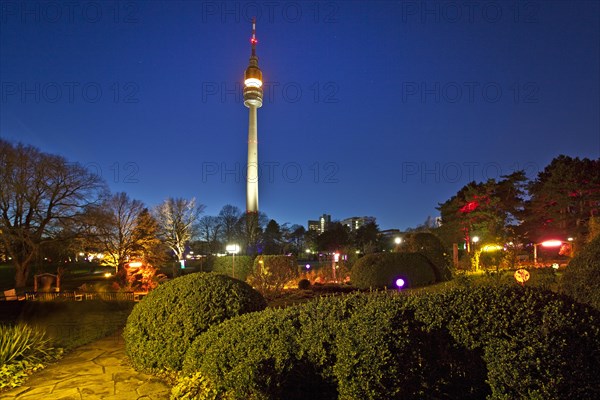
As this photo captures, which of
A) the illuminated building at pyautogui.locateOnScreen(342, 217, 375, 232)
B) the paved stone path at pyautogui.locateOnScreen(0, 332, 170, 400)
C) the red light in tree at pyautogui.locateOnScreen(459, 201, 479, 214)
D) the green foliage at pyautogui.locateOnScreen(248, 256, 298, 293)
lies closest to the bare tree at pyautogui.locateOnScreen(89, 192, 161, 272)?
the green foliage at pyautogui.locateOnScreen(248, 256, 298, 293)

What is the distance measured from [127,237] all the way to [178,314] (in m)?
32.2

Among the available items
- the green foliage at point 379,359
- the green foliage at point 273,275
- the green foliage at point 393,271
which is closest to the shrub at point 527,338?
the green foliage at point 379,359

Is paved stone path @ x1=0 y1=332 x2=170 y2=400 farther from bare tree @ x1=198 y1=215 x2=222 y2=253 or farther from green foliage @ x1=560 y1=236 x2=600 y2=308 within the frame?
bare tree @ x1=198 y1=215 x2=222 y2=253

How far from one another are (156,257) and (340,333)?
110 feet

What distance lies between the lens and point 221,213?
2618 inches

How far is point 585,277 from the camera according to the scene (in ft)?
19.7

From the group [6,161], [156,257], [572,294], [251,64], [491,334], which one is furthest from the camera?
[251,64]

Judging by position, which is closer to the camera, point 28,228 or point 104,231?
point 28,228

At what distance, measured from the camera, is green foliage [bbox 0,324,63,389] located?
6.02m

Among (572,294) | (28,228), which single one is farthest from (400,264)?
(28,228)

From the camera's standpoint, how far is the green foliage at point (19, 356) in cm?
602

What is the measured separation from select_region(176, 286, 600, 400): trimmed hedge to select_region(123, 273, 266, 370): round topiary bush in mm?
1442

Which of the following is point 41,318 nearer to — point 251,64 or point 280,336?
point 280,336

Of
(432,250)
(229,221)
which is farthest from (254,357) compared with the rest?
(229,221)
